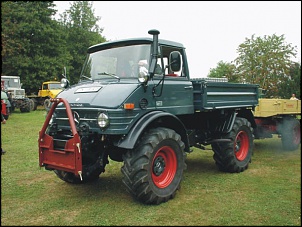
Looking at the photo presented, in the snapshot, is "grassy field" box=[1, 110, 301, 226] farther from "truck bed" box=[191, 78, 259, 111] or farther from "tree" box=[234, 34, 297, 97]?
"tree" box=[234, 34, 297, 97]

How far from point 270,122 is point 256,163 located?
189cm

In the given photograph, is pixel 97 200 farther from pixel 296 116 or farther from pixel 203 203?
pixel 296 116

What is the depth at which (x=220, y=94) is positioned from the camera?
598cm

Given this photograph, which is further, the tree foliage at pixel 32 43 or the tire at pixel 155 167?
the tree foliage at pixel 32 43

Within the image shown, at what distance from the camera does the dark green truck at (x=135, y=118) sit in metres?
4.27

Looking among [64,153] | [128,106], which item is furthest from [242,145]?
[64,153]

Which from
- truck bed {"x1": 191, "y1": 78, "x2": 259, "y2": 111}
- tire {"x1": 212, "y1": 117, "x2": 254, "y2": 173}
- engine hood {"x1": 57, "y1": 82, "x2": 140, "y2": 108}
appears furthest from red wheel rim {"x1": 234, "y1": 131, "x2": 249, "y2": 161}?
engine hood {"x1": 57, "y1": 82, "x2": 140, "y2": 108}

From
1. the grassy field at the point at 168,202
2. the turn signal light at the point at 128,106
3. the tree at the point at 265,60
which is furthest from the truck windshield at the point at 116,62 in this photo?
the tree at the point at 265,60

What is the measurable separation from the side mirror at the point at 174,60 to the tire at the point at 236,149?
80.3 inches

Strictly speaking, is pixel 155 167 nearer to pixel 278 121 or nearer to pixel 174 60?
pixel 174 60

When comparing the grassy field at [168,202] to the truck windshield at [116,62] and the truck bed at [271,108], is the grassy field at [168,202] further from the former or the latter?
the truck windshield at [116,62]

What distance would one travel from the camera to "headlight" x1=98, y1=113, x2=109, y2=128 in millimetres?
4211

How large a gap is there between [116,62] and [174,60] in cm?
100

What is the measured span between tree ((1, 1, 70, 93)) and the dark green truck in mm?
24109
